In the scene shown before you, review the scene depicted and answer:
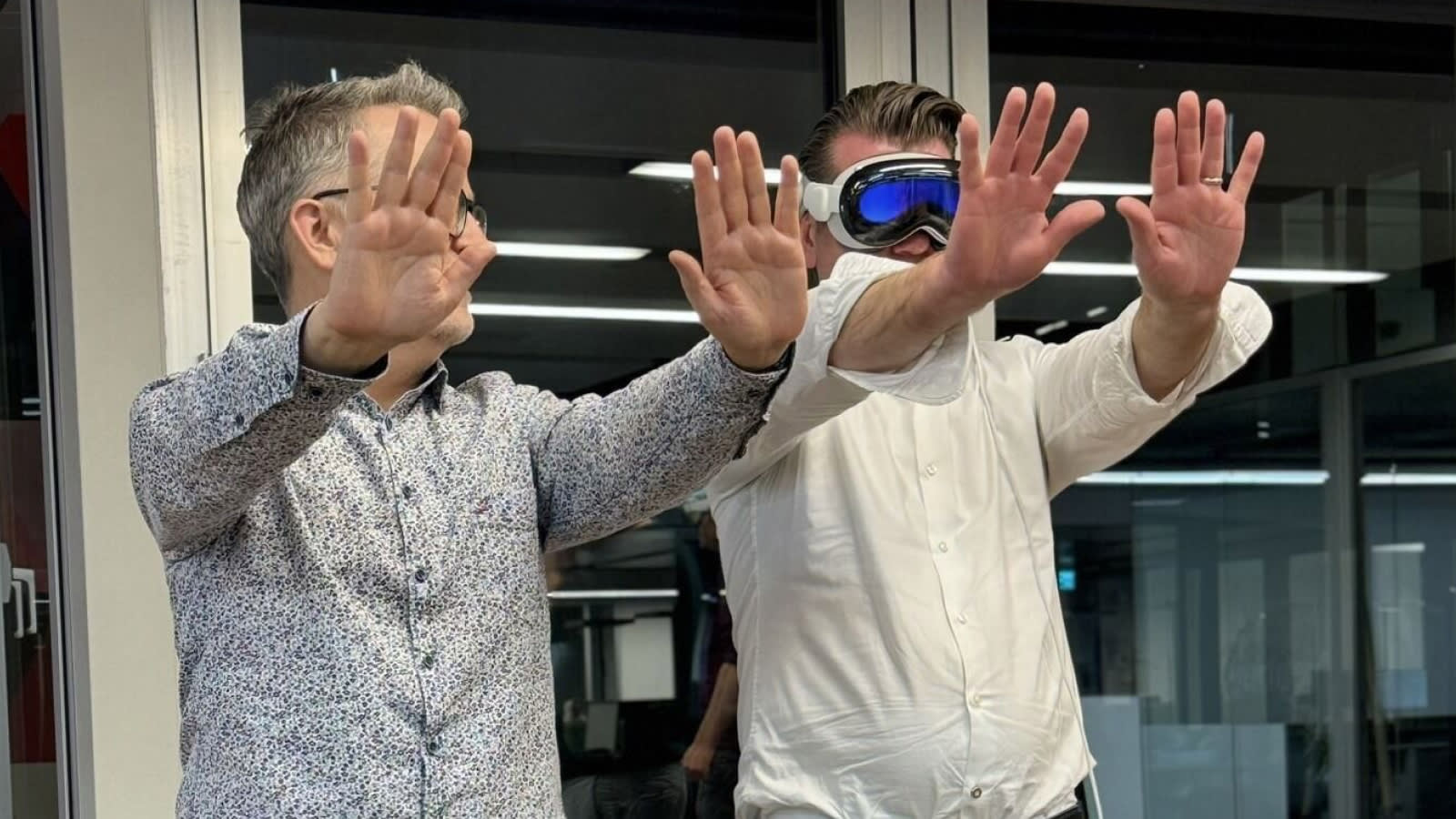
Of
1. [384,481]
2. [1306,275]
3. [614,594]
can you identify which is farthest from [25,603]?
[1306,275]

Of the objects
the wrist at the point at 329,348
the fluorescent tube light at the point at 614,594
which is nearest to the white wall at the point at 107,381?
the fluorescent tube light at the point at 614,594

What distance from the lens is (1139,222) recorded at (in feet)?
5.16

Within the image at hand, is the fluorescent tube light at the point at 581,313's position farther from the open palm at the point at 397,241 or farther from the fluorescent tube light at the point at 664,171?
the open palm at the point at 397,241

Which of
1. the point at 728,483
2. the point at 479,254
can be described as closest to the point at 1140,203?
the point at 728,483

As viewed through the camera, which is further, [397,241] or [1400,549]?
[1400,549]

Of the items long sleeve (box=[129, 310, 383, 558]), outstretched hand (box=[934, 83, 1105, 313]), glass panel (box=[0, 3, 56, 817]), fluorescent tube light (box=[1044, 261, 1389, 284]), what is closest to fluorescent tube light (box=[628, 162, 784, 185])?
glass panel (box=[0, 3, 56, 817])

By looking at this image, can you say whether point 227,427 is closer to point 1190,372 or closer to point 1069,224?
point 1069,224

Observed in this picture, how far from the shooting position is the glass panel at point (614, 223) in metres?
2.68

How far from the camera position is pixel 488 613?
139 cm

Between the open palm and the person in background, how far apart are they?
159cm

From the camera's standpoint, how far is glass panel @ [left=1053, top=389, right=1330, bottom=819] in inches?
138

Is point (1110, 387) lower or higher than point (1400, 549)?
higher

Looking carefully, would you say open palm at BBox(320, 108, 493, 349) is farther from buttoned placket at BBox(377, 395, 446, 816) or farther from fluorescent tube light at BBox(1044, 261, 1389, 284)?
fluorescent tube light at BBox(1044, 261, 1389, 284)

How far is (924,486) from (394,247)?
760 mm
